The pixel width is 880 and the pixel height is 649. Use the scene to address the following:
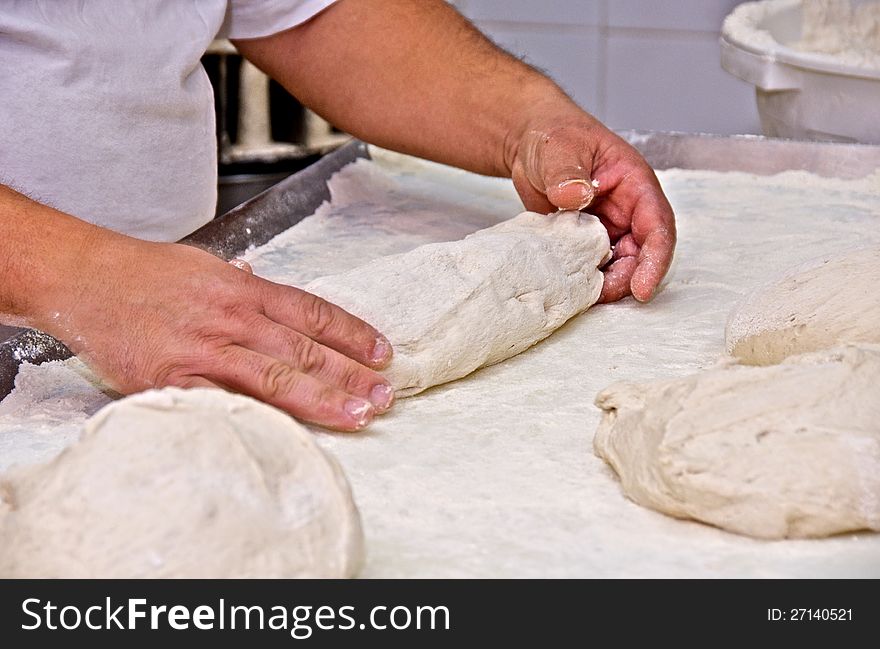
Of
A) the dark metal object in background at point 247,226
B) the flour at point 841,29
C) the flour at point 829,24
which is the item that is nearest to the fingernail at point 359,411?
the dark metal object in background at point 247,226

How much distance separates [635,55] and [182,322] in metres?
2.79

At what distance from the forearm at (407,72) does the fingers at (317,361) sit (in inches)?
32.5

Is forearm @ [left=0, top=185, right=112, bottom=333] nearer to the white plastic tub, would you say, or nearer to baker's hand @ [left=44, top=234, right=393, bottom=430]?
baker's hand @ [left=44, top=234, right=393, bottom=430]

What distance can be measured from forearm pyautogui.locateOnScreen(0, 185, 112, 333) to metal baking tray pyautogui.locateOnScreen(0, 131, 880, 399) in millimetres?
462

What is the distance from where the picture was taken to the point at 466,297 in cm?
140

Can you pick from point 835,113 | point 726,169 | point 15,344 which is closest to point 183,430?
point 15,344

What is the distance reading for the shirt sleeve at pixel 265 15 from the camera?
1.99 m

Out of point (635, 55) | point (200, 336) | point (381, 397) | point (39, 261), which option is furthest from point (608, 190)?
point (635, 55)

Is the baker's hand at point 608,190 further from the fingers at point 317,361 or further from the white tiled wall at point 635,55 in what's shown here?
the white tiled wall at point 635,55

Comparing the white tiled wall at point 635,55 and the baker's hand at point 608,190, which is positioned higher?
the baker's hand at point 608,190

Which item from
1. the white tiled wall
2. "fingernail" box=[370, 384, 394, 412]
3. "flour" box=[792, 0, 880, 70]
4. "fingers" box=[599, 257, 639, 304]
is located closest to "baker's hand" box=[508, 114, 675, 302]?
"fingers" box=[599, 257, 639, 304]

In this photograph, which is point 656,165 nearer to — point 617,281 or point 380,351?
point 617,281

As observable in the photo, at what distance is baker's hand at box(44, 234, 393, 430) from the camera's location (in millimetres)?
1191
